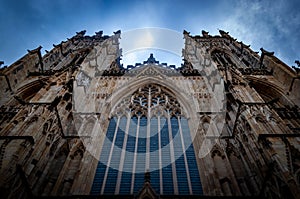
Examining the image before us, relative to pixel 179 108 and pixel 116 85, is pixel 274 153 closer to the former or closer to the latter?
pixel 179 108

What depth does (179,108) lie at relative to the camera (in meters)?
13.9

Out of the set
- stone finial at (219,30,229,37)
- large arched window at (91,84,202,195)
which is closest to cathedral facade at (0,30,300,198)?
large arched window at (91,84,202,195)

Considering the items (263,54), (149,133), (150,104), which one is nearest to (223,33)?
(263,54)

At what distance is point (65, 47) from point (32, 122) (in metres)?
17.5

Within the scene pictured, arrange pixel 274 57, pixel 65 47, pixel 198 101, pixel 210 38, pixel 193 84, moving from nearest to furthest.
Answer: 1. pixel 198 101
2. pixel 193 84
3. pixel 274 57
4. pixel 65 47
5. pixel 210 38

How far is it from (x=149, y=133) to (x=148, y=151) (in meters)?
1.34

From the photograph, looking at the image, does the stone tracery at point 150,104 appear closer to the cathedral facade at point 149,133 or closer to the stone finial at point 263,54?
the cathedral facade at point 149,133

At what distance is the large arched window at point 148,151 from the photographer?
8.99m

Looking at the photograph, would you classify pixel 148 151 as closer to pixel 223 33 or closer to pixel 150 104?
pixel 150 104

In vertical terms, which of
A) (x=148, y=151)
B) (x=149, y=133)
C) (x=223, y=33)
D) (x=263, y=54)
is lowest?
(x=148, y=151)

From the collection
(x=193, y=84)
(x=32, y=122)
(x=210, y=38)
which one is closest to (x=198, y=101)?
(x=193, y=84)

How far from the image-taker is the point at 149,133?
1172 centimetres

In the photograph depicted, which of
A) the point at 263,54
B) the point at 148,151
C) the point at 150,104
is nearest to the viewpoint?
the point at 148,151

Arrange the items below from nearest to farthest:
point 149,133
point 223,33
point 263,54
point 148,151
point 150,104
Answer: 1. point 148,151
2. point 149,133
3. point 150,104
4. point 263,54
5. point 223,33
